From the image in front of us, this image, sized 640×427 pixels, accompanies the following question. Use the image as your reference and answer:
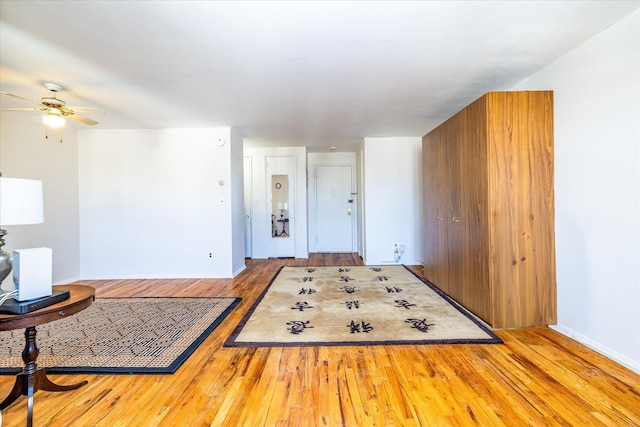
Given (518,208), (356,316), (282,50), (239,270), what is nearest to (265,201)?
(239,270)

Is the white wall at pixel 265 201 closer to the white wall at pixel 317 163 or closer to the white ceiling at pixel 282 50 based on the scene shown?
the white wall at pixel 317 163

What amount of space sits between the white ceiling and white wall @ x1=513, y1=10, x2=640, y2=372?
8.6 inches

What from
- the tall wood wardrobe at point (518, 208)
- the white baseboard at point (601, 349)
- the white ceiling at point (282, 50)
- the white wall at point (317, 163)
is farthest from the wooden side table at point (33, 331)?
the white wall at point (317, 163)

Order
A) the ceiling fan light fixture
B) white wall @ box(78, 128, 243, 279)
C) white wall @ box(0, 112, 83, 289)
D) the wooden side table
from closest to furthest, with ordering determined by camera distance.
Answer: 1. the wooden side table
2. the ceiling fan light fixture
3. white wall @ box(0, 112, 83, 289)
4. white wall @ box(78, 128, 243, 279)

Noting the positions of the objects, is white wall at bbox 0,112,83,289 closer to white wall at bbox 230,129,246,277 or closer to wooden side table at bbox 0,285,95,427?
white wall at bbox 230,129,246,277

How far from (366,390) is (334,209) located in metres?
5.06

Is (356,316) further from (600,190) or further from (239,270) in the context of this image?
(239,270)

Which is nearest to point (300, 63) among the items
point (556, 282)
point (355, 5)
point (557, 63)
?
point (355, 5)

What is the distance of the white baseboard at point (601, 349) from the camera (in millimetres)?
1872

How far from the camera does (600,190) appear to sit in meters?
2.10

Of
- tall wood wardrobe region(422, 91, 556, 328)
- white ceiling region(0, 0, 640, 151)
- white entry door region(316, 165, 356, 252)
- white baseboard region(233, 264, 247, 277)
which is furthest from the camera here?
white entry door region(316, 165, 356, 252)

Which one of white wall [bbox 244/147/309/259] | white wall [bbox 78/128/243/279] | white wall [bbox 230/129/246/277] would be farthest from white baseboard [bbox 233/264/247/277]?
white wall [bbox 244/147/309/259]

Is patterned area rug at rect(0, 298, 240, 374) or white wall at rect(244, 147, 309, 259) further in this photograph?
white wall at rect(244, 147, 309, 259)

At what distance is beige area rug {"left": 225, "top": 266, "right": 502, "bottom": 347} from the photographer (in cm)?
236
